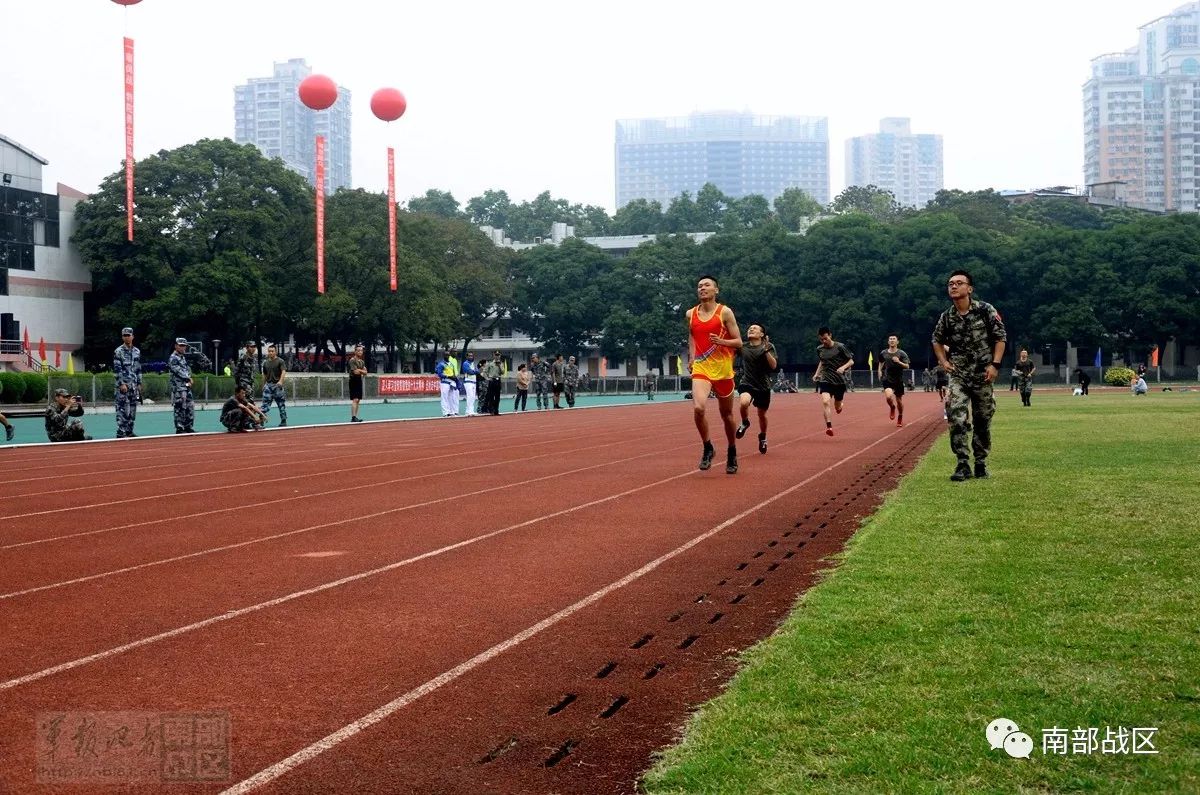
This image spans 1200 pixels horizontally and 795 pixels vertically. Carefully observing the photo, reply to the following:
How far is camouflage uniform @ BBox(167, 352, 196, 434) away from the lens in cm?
2417

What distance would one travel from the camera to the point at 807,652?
5.04 meters

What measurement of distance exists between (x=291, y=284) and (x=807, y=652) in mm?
64341

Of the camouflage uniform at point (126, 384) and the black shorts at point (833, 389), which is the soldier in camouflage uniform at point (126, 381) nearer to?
the camouflage uniform at point (126, 384)

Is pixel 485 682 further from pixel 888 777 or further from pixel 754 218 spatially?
pixel 754 218

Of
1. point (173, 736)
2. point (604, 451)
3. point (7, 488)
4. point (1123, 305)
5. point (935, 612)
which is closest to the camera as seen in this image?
point (173, 736)

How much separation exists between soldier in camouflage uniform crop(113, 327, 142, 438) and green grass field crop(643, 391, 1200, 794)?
56.2 ft

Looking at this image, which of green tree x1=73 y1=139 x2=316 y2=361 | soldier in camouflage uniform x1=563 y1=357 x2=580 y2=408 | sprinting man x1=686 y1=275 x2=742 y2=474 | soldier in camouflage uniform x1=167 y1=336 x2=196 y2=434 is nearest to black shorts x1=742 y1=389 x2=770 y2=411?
sprinting man x1=686 y1=275 x2=742 y2=474

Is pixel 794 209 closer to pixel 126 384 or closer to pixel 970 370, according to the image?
pixel 126 384

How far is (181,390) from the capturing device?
24750mm

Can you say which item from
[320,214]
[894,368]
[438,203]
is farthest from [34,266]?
[438,203]

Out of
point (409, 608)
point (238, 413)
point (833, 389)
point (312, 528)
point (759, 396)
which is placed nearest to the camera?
point (409, 608)

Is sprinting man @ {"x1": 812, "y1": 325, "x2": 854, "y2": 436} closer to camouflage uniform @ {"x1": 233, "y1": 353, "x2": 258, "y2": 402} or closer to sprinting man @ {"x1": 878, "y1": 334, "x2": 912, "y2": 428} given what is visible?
sprinting man @ {"x1": 878, "y1": 334, "x2": 912, "y2": 428}

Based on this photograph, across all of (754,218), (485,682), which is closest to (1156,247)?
(754,218)

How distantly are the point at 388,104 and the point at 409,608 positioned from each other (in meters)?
27.8
